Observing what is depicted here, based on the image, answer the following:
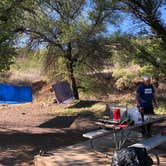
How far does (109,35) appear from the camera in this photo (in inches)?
752

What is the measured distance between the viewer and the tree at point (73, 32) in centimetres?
1763

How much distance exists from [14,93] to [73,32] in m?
3.59

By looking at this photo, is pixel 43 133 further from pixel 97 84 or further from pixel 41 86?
pixel 41 86

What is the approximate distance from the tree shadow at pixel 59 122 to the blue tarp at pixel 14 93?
83.1 inches

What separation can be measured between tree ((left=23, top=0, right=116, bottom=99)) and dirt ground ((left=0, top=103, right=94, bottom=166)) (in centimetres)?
342

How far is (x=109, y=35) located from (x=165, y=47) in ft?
17.1

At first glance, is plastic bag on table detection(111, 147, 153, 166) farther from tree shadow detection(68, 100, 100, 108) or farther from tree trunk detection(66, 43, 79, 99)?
tree trunk detection(66, 43, 79, 99)

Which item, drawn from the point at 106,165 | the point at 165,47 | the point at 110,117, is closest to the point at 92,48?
the point at 165,47

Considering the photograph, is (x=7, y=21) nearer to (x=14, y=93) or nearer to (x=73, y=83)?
(x=14, y=93)

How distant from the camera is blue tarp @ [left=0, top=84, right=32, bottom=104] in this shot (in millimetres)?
16250

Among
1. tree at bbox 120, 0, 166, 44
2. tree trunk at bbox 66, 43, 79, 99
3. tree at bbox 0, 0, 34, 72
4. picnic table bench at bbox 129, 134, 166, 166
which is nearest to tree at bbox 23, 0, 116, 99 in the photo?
tree trunk at bbox 66, 43, 79, 99

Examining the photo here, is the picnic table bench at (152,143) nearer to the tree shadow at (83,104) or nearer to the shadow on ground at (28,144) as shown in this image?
the shadow on ground at (28,144)

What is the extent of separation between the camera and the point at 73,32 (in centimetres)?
1795

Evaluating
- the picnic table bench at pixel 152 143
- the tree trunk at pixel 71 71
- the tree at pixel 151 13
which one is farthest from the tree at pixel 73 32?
the picnic table bench at pixel 152 143
